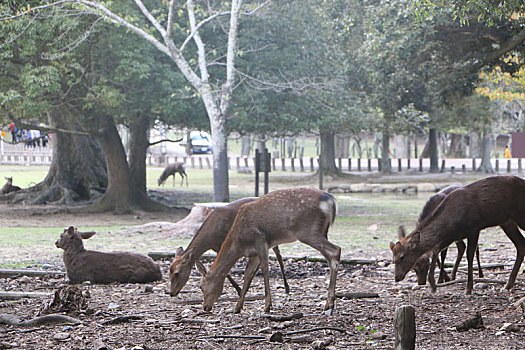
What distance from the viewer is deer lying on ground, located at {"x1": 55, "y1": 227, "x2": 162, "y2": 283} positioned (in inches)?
359

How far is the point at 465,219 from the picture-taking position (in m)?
7.68

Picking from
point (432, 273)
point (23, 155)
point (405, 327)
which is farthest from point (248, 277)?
point (23, 155)

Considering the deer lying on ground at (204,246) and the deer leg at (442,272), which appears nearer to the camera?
the deer lying on ground at (204,246)

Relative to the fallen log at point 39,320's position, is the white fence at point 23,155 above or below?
above

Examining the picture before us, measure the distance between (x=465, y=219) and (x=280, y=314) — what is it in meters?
2.26

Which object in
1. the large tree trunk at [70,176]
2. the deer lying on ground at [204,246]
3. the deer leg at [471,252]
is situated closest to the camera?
the deer leg at [471,252]

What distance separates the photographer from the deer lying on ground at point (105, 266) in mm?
9109

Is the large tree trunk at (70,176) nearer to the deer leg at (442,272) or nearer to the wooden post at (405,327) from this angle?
the deer leg at (442,272)

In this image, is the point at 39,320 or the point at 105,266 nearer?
the point at 39,320

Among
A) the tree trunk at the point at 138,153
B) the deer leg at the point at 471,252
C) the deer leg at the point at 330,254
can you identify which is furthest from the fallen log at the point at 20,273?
the tree trunk at the point at 138,153

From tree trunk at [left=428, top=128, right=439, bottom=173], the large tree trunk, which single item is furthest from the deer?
tree trunk at [left=428, top=128, right=439, bottom=173]

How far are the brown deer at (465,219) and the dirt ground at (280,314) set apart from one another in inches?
17.9

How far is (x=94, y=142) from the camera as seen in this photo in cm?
2523

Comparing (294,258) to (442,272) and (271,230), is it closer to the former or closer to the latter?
(442,272)
